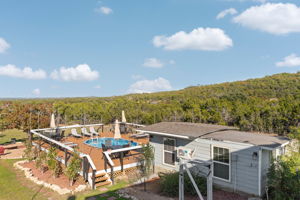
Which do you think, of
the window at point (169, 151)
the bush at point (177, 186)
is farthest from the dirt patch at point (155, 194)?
the window at point (169, 151)

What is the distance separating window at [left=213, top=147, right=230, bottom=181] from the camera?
7406 mm

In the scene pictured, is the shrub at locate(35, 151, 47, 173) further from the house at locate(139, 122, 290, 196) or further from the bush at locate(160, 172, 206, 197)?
the bush at locate(160, 172, 206, 197)

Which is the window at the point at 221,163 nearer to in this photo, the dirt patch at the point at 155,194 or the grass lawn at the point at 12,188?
the dirt patch at the point at 155,194

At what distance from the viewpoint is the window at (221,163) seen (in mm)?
7406

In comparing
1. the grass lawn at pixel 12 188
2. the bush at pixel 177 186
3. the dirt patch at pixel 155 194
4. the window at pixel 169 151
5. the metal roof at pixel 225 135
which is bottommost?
the grass lawn at pixel 12 188

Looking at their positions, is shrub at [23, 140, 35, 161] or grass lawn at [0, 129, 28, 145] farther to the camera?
grass lawn at [0, 129, 28, 145]

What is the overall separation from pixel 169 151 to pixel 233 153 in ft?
10.3

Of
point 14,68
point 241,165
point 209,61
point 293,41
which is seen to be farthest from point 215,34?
point 14,68

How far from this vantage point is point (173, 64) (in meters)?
30.5

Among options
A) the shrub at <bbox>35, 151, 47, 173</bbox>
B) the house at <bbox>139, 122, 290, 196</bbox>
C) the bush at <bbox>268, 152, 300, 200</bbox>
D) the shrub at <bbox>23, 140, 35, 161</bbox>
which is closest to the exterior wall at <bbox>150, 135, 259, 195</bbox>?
the house at <bbox>139, 122, 290, 196</bbox>

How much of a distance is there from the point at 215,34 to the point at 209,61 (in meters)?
10.6

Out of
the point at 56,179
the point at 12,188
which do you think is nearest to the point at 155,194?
the point at 56,179

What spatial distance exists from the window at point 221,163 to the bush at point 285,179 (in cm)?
143

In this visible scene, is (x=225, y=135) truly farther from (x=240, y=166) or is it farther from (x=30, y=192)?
(x=30, y=192)
